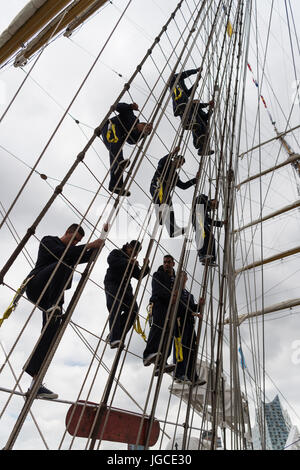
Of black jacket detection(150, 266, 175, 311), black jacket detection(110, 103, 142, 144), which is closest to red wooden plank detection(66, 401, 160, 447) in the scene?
black jacket detection(150, 266, 175, 311)

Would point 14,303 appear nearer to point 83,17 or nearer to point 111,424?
point 111,424

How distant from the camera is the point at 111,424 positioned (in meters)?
2.19

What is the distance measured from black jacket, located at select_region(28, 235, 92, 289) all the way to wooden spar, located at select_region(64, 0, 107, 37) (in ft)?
13.7

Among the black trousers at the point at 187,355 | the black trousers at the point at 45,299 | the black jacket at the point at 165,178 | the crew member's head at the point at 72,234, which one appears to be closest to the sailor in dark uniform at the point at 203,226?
the black jacket at the point at 165,178

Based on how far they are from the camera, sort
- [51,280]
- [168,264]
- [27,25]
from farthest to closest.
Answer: [27,25], [168,264], [51,280]

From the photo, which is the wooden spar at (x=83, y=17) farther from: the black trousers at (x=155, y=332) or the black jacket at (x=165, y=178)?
the black trousers at (x=155, y=332)

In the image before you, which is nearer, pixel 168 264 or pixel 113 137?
pixel 168 264

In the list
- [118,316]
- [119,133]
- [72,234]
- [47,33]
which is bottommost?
[118,316]

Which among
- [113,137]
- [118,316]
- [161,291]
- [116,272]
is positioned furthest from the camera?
[113,137]

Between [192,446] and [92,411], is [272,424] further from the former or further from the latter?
[92,411]

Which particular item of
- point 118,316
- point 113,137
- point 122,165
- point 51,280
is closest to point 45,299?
point 51,280

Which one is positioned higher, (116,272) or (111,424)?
(116,272)

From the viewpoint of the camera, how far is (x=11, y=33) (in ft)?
14.4

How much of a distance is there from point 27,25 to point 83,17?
1333mm
